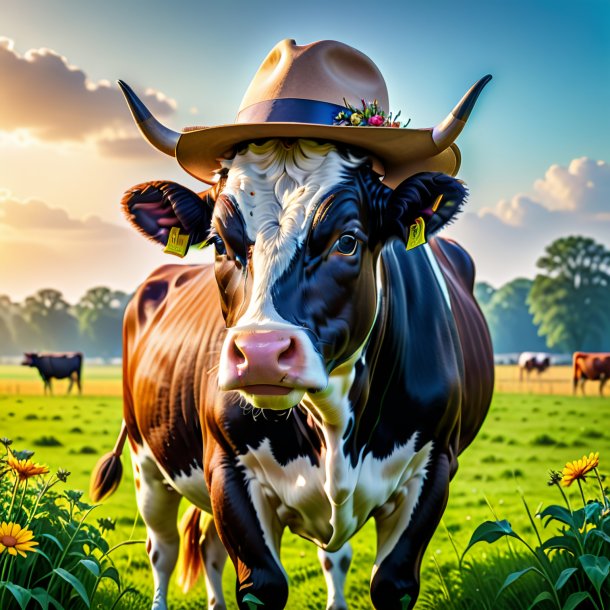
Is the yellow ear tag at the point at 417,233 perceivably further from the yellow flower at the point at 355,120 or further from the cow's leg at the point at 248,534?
the cow's leg at the point at 248,534

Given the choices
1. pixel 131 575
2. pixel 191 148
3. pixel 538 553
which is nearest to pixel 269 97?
pixel 191 148

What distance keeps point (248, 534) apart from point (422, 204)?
5.77 ft

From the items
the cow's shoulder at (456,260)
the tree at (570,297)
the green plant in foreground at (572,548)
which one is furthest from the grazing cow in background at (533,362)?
the green plant in foreground at (572,548)

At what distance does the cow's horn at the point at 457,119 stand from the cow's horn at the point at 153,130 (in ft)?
4.08

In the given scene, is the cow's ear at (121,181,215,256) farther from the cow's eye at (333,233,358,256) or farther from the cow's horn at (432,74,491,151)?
the cow's horn at (432,74,491,151)

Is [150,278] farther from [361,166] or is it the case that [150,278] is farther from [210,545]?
[361,166]

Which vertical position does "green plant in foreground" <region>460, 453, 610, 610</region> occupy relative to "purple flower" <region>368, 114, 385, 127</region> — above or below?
below

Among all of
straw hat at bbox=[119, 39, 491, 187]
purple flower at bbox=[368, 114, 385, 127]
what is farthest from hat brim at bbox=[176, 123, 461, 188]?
purple flower at bbox=[368, 114, 385, 127]

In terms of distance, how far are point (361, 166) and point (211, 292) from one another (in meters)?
1.79

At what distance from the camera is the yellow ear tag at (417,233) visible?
3.62 m

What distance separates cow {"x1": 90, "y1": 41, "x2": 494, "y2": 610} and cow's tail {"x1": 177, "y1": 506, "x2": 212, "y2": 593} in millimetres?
971

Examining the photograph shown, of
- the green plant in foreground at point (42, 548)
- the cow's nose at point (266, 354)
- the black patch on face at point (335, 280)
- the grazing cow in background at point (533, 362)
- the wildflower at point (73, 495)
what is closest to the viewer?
the cow's nose at point (266, 354)

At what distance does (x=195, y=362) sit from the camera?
15.4 ft

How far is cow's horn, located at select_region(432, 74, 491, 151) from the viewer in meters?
3.45
